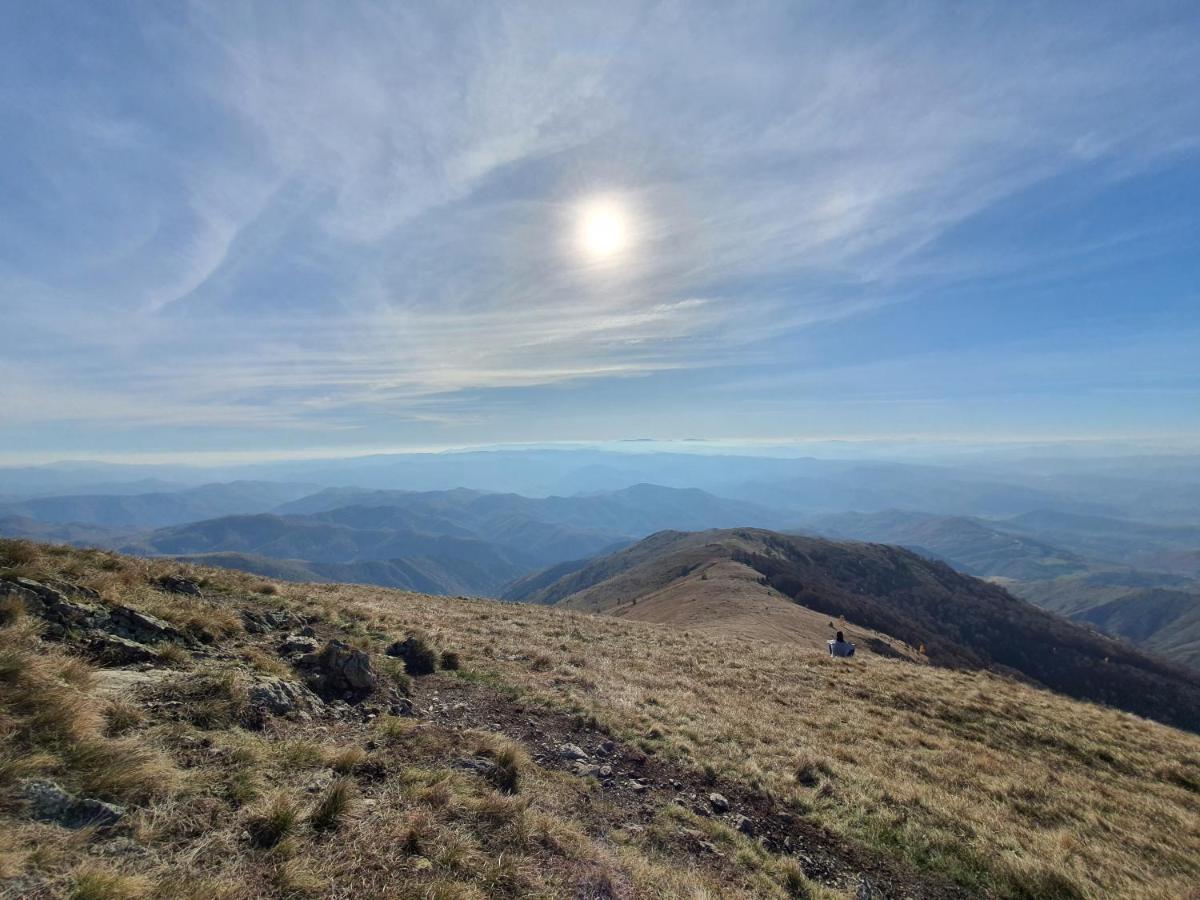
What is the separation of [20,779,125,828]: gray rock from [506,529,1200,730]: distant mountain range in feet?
117

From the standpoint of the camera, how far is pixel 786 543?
472ft

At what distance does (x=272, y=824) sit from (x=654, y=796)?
691 cm

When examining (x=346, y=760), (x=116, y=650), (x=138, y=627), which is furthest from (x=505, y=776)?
(x=138, y=627)

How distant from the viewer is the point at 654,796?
999cm

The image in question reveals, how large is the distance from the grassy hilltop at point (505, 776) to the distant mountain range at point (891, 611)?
22.5 meters

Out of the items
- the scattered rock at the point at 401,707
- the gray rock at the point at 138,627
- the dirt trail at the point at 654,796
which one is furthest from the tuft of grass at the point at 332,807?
the gray rock at the point at 138,627

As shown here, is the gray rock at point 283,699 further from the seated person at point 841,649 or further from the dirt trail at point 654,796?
the seated person at point 841,649

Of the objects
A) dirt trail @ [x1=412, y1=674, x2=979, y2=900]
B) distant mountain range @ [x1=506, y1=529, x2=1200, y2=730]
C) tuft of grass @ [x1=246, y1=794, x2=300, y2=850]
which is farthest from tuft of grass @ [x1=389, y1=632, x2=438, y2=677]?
distant mountain range @ [x1=506, y1=529, x2=1200, y2=730]

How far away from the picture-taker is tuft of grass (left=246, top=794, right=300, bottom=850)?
5613mm

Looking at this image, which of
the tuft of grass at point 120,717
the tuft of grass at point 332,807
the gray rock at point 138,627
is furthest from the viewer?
the gray rock at point 138,627

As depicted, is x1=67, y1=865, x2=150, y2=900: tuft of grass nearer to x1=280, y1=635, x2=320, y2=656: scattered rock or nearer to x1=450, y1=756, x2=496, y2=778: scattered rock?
x1=450, y1=756, x2=496, y2=778: scattered rock

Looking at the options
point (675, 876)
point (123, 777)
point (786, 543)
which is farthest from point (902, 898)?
point (786, 543)

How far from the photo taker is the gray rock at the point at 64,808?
5020mm

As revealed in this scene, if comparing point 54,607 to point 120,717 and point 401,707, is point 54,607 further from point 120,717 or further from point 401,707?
point 401,707
